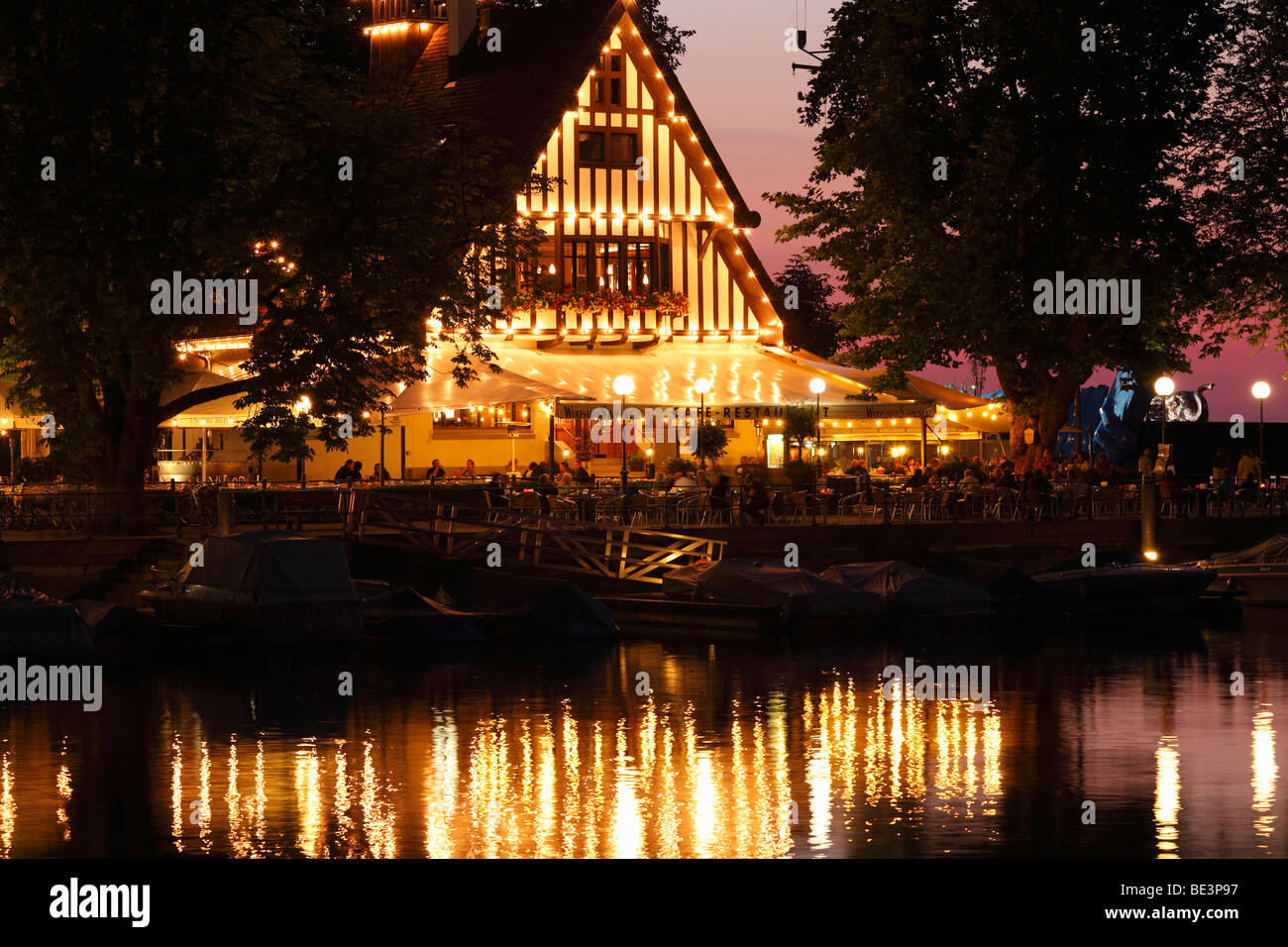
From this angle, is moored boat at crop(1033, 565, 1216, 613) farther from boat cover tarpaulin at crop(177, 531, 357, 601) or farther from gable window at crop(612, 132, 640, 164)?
gable window at crop(612, 132, 640, 164)

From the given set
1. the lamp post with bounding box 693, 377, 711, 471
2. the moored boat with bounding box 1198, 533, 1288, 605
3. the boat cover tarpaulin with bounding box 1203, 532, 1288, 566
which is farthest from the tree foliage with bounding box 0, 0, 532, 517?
the boat cover tarpaulin with bounding box 1203, 532, 1288, 566

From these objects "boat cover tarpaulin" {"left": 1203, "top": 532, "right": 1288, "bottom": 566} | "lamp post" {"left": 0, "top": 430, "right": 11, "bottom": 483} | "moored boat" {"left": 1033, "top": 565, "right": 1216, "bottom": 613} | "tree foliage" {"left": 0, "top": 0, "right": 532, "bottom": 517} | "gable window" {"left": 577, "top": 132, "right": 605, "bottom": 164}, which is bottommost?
"moored boat" {"left": 1033, "top": 565, "right": 1216, "bottom": 613}

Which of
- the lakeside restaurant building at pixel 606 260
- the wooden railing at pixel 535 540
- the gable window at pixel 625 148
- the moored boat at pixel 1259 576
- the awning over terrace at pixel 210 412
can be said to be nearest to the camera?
the wooden railing at pixel 535 540

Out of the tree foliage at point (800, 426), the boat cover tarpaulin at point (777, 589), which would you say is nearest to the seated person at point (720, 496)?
the boat cover tarpaulin at point (777, 589)

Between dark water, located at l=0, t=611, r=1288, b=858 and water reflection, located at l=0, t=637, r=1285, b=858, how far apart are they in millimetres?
48

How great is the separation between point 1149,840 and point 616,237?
127 feet

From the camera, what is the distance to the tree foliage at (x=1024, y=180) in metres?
46.5

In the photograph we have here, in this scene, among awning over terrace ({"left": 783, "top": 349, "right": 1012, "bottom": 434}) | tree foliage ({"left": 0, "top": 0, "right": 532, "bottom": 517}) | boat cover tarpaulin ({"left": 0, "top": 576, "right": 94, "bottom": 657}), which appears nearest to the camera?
boat cover tarpaulin ({"left": 0, "top": 576, "right": 94, "bottom": 657})

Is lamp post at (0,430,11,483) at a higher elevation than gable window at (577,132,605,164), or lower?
lower

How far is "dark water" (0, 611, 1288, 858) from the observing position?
15.3m

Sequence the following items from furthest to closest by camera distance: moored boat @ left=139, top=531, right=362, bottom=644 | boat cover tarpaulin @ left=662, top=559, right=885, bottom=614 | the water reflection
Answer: boat cover tarpaulin @ left=662, top=559, right=885, bottom=614 < moored boat @ left=139, top=531, right=362, bottom=644 < the water reflection

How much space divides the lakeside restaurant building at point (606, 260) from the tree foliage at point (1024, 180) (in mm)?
1882

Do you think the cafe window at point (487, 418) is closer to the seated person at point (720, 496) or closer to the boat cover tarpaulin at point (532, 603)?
the seated person at point (720, 496)

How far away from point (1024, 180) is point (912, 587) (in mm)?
15438
